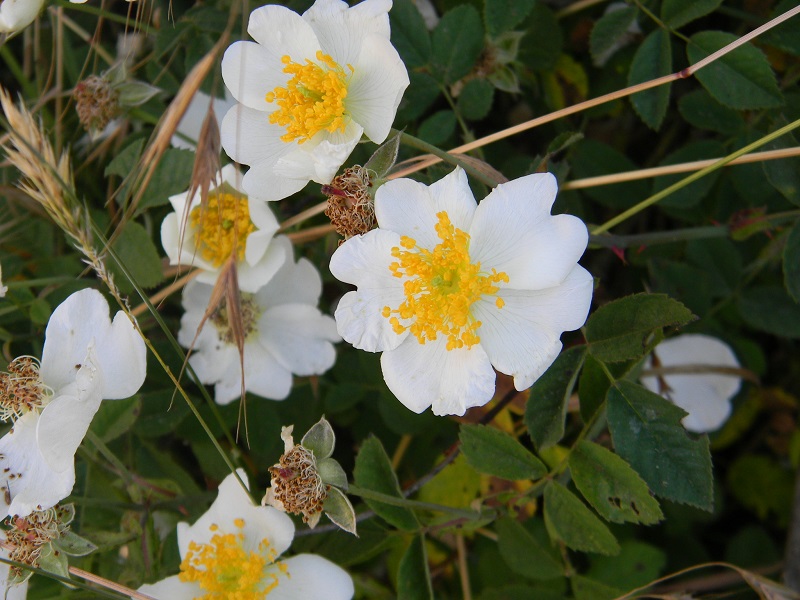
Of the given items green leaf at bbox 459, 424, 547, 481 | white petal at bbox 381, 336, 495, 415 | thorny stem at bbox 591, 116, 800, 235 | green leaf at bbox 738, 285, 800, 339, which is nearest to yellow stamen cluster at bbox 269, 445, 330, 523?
white petal at bbox 381, 336, 495, 415

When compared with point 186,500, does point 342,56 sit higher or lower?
higher

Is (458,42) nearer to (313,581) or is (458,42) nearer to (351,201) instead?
(351,201)

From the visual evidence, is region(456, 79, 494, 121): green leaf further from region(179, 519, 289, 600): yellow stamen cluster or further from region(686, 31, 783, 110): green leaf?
region(179, 519, 289, 600): yellow stamen cluster

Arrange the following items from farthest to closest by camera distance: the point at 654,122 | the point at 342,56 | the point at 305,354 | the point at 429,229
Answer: the point at 305,354 → the point at 654,122 → the point at 342,56 → the point at 429,229

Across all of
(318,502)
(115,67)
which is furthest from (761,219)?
(115,67)

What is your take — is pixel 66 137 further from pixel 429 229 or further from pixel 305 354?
pixel 429 229

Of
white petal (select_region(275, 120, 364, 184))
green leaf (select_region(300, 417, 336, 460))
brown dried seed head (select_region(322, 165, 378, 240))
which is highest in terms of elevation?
white petal (select_region(275, 120, 364, 184))
